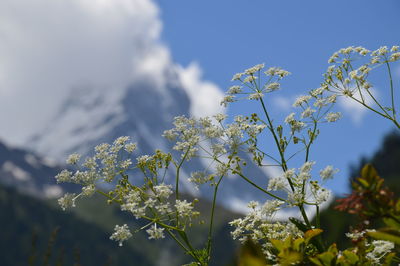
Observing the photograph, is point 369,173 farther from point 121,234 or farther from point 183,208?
point 121,234

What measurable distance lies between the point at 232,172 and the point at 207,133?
0.70m

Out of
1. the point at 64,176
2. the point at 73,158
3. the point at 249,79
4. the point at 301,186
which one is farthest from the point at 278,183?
the point at 73,158

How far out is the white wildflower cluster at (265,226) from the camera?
4.56 metres

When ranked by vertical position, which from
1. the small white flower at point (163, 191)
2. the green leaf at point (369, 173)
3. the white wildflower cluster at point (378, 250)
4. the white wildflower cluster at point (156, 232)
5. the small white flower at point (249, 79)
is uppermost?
the small white flower at point (249, 79)

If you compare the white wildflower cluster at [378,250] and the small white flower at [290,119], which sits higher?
the small white flower at [290,119]

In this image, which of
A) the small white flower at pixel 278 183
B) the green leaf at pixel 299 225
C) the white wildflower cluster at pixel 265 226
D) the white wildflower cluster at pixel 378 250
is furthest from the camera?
the white wildflower cluster at pixel 265 226

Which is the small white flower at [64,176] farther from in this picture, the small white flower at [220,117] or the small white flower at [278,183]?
the small white flower at [278,183]

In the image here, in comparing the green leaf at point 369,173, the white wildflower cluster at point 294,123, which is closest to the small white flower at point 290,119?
the white wildflower cluster at point 294,123

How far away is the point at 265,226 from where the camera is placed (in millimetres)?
4785

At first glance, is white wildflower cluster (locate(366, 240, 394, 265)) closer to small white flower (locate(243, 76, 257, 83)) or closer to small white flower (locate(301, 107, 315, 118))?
small white flower (locate(301, 107, 315, 118))

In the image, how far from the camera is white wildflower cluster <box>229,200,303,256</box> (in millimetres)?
4562

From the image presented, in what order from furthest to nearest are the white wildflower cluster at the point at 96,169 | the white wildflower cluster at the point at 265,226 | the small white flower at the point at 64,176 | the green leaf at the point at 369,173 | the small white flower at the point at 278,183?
the small white flower at the point at 64,176 < the white wildflower cluster at the point at 96,169 < the white wildflower cluster at the point at 265,226 < the small white flower at the point at 278,183 < the green leaf at the point at 369,173

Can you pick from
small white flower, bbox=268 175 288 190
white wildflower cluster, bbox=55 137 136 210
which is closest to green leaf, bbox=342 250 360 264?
small white flower, bbox=268 175 288 190

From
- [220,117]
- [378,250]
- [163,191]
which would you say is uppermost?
[220,117]
